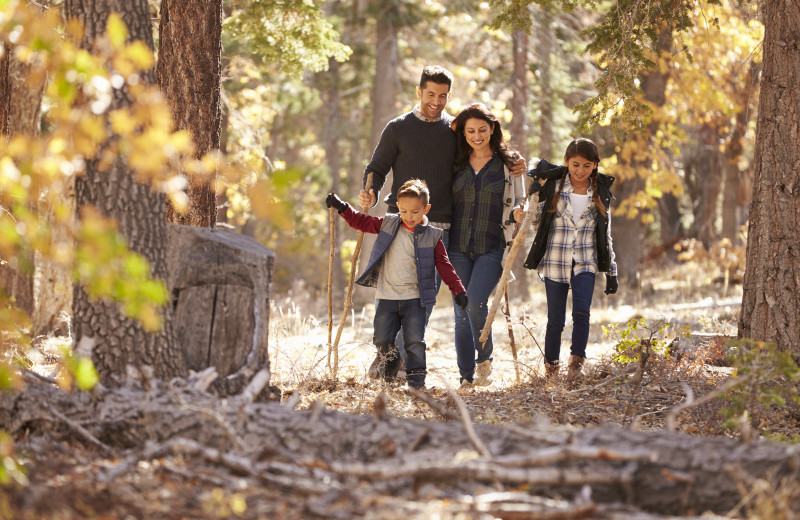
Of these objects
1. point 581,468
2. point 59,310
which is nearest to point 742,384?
point 581,468

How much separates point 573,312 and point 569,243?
55 centimetres

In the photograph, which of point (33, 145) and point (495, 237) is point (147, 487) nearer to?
point (33, 145)

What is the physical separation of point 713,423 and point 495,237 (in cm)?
221

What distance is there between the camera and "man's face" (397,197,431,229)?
18.7ft

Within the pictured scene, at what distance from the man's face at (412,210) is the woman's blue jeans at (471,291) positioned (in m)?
0.65

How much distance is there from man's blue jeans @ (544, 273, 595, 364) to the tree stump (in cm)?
284

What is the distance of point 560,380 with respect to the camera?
6055 millimetres

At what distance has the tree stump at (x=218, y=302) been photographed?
401 centimetres

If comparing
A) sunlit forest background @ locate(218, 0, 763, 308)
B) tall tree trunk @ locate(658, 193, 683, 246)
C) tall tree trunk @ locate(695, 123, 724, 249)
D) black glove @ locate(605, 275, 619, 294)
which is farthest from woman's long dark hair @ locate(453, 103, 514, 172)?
tall tree trunk @ locate(658, 193, 683, 246)

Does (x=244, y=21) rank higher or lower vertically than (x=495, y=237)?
higher

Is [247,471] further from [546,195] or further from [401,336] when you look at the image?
[546,195]

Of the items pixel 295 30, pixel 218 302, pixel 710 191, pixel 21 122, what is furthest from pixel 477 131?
pixel 710 191

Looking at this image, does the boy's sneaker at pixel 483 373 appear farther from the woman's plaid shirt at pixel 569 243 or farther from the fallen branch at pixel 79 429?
the fallen branch at pixel 79 429

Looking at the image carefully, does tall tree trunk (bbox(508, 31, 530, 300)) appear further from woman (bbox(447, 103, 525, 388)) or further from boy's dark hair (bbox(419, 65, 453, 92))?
boy's dark hair (bbox(419, 65, 453, 92))
